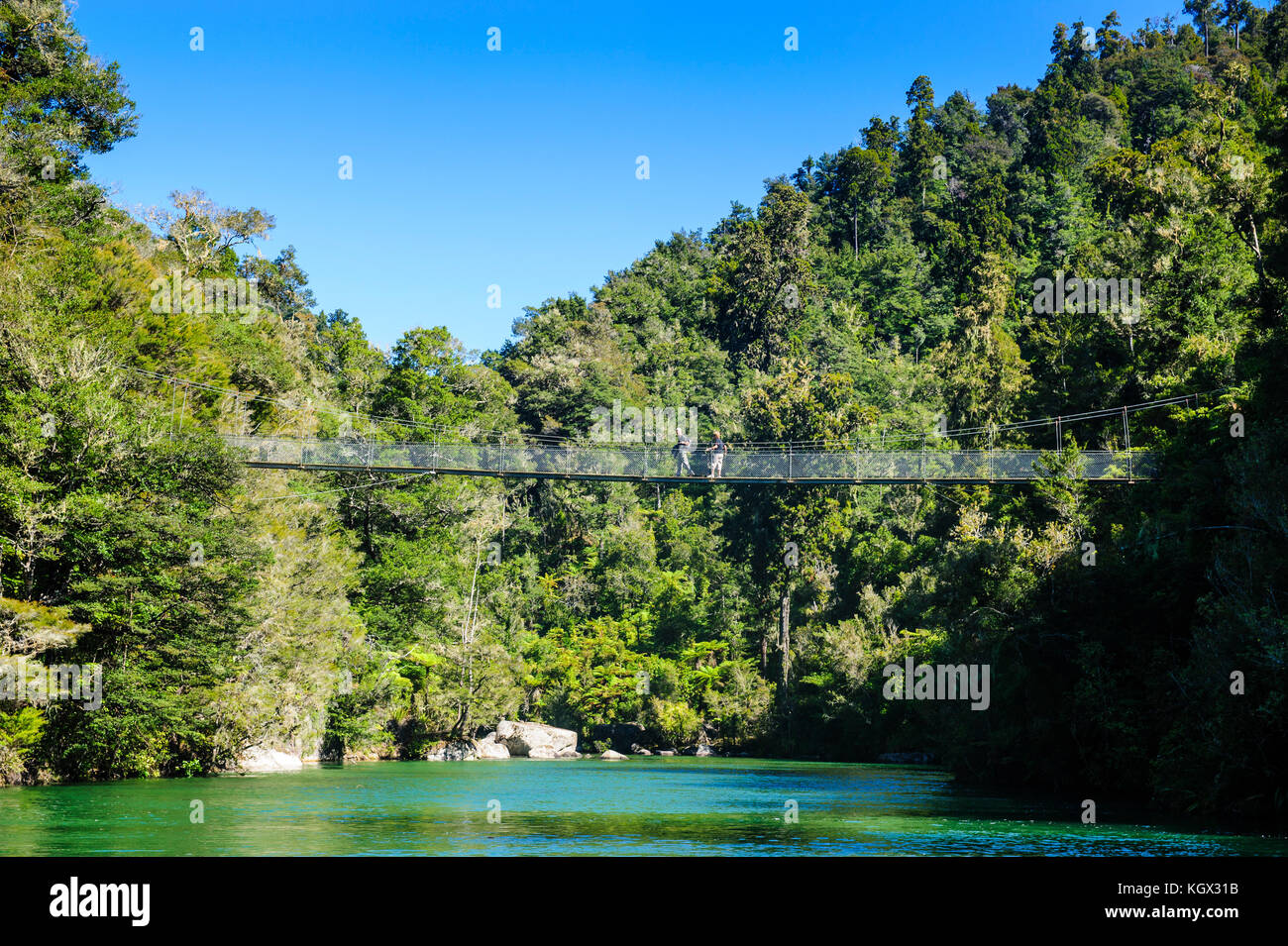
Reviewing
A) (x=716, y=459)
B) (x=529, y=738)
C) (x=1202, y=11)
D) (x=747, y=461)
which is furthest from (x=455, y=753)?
(x=1202, y=11)

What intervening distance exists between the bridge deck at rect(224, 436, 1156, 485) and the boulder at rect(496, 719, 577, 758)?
417 inches

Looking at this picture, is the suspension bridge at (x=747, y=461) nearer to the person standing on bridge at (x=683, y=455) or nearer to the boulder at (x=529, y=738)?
the person standing on bridge at (x=683, y=455)

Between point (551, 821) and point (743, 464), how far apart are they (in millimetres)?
12230

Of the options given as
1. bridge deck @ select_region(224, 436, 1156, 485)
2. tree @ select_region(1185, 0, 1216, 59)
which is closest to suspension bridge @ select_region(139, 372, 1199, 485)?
bridge deck @ select_region(224, 436, 1156, 485)

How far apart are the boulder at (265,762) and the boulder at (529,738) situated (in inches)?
407

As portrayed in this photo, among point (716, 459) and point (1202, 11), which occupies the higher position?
point (1202, 11)

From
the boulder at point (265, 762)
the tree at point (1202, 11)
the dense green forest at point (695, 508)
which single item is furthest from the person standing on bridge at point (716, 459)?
the tree at point (1202, 11)

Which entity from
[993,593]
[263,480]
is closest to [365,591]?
[263,480]

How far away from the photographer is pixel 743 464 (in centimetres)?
2545

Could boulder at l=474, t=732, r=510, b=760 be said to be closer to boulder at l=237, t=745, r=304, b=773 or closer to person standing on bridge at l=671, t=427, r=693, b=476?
boulder at l=237, t=745, r=304, b=773

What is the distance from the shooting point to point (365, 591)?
3444 centimetres

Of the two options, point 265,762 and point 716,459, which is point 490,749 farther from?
point 716,459

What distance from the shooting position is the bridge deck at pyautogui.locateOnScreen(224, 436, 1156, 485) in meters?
21.7
